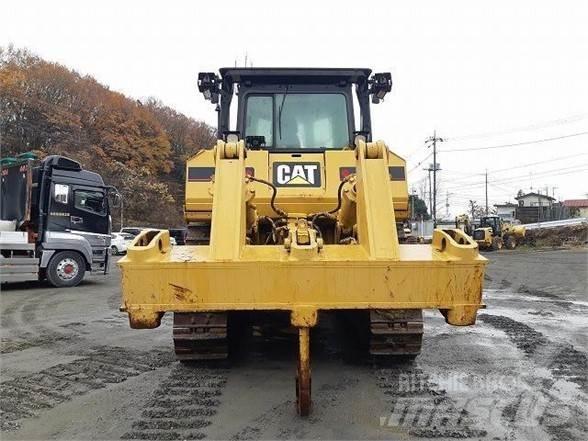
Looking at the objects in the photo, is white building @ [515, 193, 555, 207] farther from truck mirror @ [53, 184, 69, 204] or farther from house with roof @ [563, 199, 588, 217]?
truck mirror @ [53, 184, 69, 204]

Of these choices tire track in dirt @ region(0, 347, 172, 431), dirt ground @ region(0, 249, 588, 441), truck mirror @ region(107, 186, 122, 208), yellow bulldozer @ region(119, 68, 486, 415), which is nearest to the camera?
yellow bulldozer @ region(119, 68, 486, 415)

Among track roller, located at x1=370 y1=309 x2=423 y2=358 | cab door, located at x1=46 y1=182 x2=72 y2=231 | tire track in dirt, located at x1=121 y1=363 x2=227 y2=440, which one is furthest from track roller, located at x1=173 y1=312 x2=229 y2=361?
cab door, located at x1=46 y1=182 x2=72 y2=231

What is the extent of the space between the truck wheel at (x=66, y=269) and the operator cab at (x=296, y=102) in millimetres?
8036

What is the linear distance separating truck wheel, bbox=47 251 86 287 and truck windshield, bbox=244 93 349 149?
27.0ft

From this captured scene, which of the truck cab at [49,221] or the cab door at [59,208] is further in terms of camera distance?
the cab door at [59,208]

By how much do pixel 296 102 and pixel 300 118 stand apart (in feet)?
0.60

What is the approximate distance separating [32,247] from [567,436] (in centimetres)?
1135

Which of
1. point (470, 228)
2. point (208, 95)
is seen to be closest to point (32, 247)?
point (208, 95)

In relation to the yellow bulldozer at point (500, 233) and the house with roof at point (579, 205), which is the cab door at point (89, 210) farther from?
the house with roof at point (579, 205)

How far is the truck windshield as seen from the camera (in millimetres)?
5719

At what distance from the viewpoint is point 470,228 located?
3388 cm

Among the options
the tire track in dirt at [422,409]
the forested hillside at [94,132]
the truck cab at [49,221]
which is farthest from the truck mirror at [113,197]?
the forested hillside at [94,132]

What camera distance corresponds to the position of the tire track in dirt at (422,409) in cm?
327

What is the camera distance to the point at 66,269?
1232 centimetres
